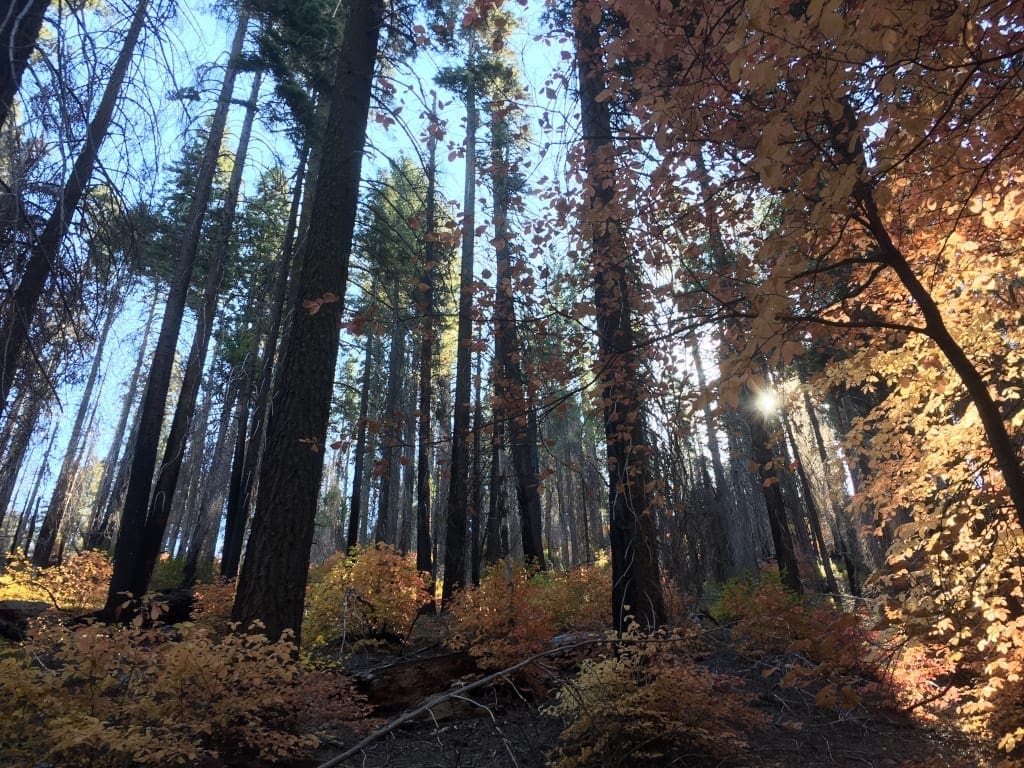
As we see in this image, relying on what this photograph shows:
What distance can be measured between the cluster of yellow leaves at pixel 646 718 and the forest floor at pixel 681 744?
0.05 m

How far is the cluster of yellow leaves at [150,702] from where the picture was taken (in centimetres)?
304

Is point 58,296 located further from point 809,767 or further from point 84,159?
point 809,767

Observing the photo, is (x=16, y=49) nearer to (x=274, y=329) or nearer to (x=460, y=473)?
(x=274, y=329)

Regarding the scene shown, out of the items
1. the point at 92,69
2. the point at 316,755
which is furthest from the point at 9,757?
the point at 92,69

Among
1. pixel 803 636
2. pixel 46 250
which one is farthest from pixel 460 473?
pixel 46 250

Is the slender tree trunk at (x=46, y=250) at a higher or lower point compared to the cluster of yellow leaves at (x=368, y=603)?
higher

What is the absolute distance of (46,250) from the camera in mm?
3203

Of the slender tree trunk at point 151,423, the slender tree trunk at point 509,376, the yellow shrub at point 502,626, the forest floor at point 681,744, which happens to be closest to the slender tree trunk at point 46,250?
the slender tree trunk at point 509,376

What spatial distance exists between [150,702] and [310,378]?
2.61m

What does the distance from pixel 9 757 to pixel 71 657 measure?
53 centimetres

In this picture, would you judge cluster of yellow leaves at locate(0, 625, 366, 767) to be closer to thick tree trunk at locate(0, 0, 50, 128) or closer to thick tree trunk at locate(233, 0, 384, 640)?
thick tree trunk at locate(233, 0, 384, 640)

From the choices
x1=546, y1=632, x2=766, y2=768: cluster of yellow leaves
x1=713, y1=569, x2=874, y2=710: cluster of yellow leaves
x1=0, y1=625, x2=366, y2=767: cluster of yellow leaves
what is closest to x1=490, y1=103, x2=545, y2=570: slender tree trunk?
x1=546, y1=632, x2=766, y2=768: cluster of yellow leaves

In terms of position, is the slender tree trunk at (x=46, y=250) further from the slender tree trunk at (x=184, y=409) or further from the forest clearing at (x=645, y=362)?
the slender tree trunk at (x=184, y=409)

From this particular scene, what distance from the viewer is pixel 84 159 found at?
337 cm
